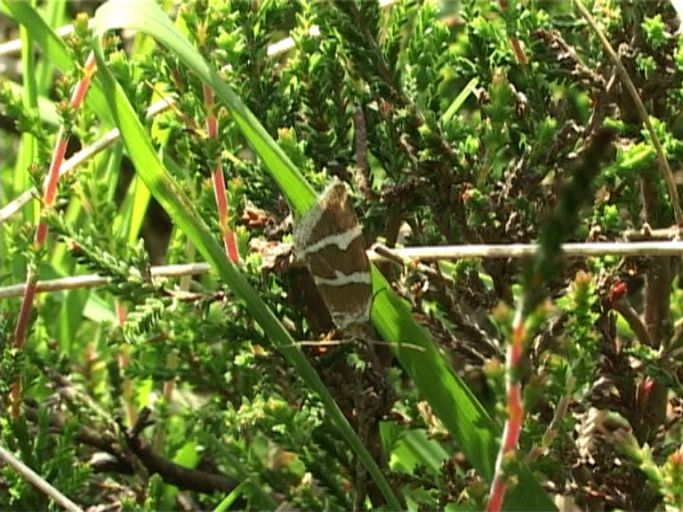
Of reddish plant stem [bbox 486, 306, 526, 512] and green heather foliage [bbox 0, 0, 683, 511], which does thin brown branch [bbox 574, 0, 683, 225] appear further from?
reddish plant stem [bbox 486, 306, 526, 512]

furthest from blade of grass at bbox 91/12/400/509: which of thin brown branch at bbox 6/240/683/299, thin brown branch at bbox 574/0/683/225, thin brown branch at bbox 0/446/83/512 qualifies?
thin brown branch at bbox 574/0/683/225

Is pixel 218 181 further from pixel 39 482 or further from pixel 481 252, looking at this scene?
pixel 39 482

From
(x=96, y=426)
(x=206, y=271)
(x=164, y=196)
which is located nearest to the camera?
(x=164, y=196)

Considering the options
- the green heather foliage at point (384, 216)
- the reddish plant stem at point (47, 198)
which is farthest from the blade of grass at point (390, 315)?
the reddish plant stem at point (47, 198)

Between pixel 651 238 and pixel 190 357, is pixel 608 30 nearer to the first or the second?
pixel 651 238

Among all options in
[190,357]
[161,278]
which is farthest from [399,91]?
[190,357]

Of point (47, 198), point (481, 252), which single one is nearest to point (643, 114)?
point (481, 252)

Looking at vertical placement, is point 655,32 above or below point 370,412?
above

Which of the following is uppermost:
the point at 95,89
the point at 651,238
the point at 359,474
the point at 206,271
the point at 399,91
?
the point at 95,89
